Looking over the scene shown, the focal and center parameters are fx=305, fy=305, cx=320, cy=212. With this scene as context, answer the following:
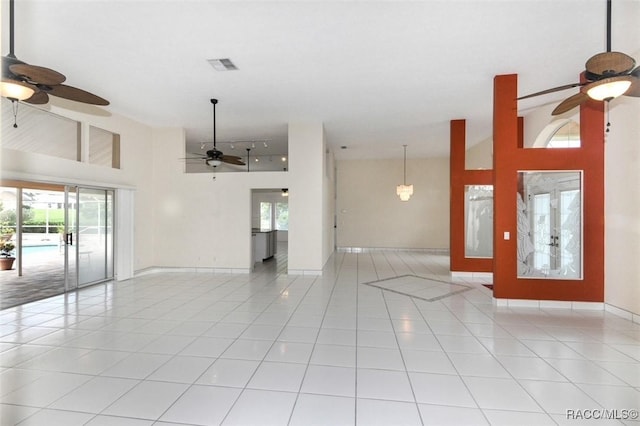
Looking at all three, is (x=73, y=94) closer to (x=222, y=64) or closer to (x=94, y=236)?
(x=222, y=64)

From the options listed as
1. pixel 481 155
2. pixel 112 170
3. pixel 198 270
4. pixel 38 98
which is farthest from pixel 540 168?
pixel 112 170

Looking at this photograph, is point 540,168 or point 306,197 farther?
point 306,197

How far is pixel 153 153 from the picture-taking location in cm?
799

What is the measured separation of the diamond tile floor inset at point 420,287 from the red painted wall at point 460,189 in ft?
3.19

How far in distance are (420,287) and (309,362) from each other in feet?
12.7

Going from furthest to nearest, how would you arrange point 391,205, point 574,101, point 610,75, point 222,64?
point 391,205 < point 222,64 < point 574,101 < point 610,75

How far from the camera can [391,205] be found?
1230cm

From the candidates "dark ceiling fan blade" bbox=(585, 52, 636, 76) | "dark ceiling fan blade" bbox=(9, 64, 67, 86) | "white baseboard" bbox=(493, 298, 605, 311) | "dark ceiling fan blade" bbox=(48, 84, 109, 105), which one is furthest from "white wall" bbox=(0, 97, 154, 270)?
"white baseboard" bbox=(493, 298, 605, 311)

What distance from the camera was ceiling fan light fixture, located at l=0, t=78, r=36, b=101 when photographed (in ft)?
9.16

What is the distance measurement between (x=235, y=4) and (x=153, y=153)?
5.86m

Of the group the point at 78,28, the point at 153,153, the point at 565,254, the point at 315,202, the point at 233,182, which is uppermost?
the point at 78,28

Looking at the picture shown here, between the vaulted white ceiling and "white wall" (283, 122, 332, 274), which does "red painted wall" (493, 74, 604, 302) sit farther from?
"white wall" (283, 122, 332, 274)

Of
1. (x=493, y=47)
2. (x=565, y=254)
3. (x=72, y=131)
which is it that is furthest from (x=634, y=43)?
(x=72, y=131)

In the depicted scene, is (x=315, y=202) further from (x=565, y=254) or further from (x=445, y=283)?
(x=565, y=254)
